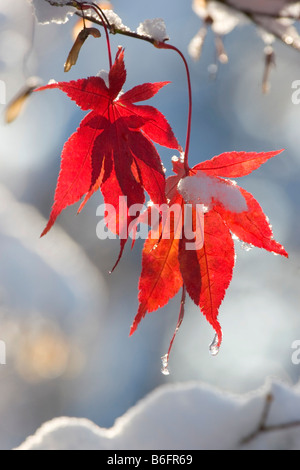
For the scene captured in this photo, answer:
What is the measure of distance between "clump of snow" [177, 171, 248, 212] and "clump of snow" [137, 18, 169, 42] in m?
0.25

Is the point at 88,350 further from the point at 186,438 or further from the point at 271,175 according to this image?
the point at 186,438

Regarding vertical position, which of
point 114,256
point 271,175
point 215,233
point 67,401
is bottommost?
point 67,401

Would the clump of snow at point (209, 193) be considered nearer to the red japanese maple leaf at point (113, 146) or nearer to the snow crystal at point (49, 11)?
Result: the red japanese maple leaf at point (113, 146)

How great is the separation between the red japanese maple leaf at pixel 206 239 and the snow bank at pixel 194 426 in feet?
0.33

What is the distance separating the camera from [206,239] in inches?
28.1

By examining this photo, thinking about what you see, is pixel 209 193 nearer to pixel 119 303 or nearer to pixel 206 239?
pixel 206 239

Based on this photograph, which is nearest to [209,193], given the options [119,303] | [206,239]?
[206,239]

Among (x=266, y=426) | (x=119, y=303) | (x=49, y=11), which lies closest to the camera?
(x=266, y=426)

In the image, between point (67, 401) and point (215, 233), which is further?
point (67, 401)

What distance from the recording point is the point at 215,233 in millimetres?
712

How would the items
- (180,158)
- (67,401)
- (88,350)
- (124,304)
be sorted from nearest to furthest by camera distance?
(180,158) → (67,401) → (88,350) → (124,304)

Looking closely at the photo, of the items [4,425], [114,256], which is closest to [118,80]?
[4,425]

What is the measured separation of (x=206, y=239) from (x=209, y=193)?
0.08 m

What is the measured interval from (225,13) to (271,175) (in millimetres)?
3871
